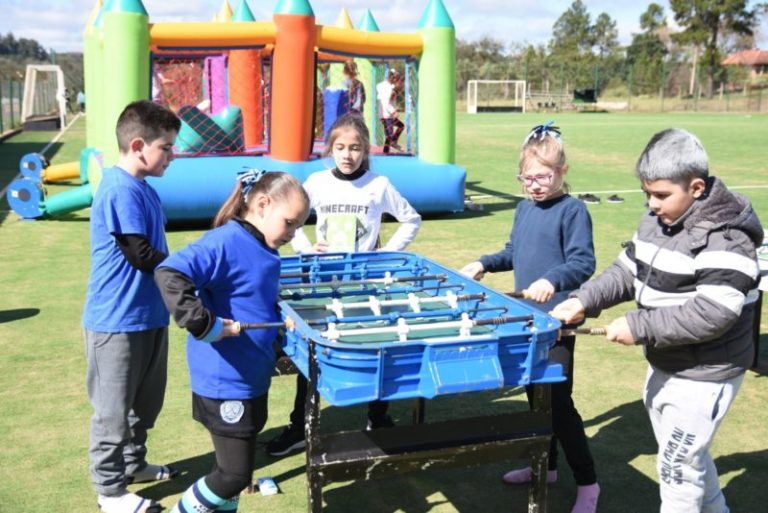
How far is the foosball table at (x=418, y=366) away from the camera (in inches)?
98.3

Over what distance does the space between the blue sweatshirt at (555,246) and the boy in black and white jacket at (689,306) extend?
422mm

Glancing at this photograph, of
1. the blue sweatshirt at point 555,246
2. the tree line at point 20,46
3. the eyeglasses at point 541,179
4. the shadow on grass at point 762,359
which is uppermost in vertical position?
the tree line at point 20,46

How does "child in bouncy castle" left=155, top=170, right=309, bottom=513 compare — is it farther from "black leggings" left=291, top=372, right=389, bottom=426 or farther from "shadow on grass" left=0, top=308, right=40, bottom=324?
"shadow on grass" left=0, top=308, right=40, bottom=324

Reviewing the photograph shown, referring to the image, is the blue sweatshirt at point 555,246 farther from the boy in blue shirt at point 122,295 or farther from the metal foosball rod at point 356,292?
the boy in blue shirt at point 122,295

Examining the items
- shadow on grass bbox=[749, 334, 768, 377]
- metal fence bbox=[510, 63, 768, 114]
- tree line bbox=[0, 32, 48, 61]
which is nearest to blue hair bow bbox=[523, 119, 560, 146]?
shadow on grass bbox=[749, 334, 768, 377]

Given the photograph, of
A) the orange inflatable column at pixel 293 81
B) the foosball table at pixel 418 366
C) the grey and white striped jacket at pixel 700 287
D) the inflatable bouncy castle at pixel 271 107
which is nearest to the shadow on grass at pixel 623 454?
the foosball table at pixel 418 366

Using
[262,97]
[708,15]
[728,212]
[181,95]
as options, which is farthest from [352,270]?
[708,15]

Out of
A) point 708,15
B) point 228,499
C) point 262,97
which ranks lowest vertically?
point 228,499

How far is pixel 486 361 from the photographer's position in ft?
8.41

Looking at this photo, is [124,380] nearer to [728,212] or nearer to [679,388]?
[679,388]

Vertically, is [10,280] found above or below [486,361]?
below

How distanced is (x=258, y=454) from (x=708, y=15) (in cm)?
6639

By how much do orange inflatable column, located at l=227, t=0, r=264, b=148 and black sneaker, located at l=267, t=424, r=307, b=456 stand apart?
1218 centimetres

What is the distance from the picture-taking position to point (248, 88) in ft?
53.9
